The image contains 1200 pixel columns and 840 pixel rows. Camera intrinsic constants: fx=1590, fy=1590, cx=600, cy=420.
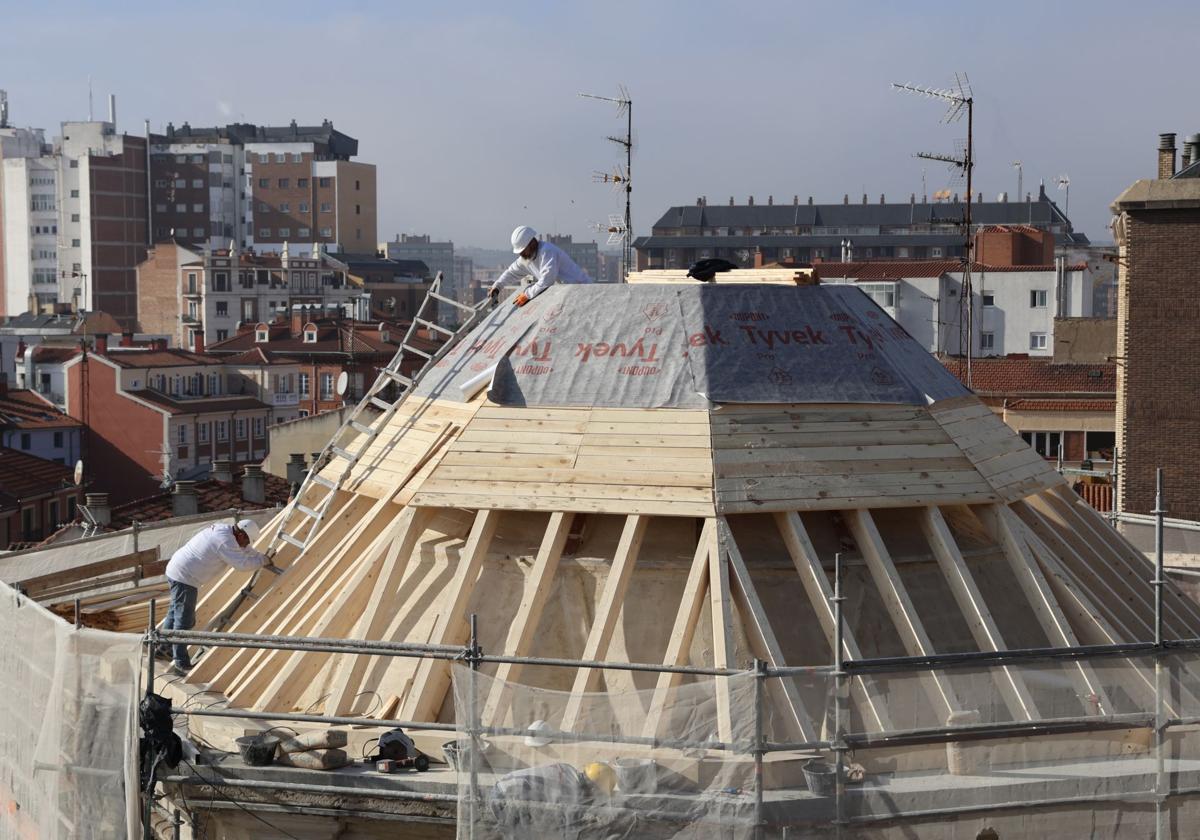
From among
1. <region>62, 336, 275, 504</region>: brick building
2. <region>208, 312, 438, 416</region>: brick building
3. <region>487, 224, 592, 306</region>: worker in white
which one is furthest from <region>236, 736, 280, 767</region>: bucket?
<region>208, 312, 438, 416</region>: brick building

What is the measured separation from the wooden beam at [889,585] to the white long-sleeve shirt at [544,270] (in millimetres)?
4795

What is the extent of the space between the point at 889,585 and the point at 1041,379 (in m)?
39.8

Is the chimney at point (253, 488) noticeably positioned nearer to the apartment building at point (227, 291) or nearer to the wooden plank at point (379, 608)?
the wooden plank at point (379, 608)

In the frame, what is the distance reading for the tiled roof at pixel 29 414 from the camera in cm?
6281

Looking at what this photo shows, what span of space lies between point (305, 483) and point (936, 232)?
355 ft

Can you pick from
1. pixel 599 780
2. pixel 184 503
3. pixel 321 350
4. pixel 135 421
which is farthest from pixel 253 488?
pixel 321 350

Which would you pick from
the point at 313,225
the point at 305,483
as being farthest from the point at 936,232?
the point at 305,483

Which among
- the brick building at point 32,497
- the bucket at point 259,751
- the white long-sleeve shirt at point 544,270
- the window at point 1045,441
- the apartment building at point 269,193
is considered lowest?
the brick building at point 32,497

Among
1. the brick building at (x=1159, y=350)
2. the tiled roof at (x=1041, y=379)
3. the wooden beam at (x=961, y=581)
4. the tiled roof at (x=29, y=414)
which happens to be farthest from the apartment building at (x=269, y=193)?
the wooden beam at (x=961, y=581)

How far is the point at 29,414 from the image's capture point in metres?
64.9

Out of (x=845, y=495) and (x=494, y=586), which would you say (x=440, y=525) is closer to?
(x=494, y=586)

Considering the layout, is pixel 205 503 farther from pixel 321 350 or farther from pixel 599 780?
pixel 321 350

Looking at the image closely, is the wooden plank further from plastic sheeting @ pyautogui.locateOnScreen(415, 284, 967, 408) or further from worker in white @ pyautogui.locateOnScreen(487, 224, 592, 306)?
worker in white @ pyautogui.locateOnScreen(487, 224, 592, 306)

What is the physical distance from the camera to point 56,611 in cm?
1833
